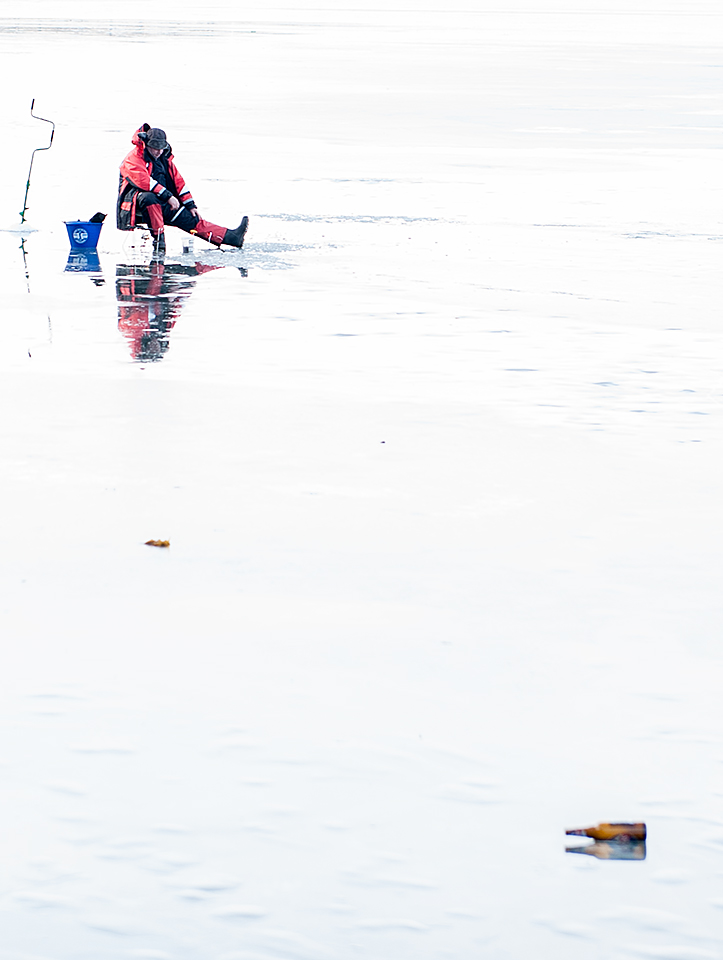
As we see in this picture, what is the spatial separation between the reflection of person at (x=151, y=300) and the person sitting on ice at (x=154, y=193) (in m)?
0.39

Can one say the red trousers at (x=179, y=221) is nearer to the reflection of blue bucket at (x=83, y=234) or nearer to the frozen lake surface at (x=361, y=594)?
the frozen lake surface at (x=361, y=594)

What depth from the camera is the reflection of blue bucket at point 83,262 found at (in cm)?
1450

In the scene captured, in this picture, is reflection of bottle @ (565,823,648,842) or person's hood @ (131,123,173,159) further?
person's hood @ (131,123,173,159)

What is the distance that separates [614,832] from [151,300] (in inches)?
364

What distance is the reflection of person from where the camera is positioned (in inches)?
448

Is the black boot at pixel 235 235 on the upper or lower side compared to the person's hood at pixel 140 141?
lower

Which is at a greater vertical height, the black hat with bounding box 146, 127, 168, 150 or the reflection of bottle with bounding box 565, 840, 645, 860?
the black hat with bounding box 146, 127, 168, 150

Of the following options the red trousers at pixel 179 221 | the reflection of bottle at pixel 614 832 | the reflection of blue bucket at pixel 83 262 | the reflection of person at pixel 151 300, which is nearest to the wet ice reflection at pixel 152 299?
the reflection of person at pixel 151 300

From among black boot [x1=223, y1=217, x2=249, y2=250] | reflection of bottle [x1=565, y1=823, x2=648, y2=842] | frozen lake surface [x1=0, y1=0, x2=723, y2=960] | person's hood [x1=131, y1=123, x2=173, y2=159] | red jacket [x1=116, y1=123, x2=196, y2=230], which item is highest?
person's hood [x1=131, y1=123, x2=173, y2=159]

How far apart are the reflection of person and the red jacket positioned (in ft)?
1.50

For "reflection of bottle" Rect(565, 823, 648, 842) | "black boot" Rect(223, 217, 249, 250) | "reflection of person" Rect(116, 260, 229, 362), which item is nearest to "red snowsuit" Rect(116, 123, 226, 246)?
"black boot" Rect(223, 217, 249, 250)

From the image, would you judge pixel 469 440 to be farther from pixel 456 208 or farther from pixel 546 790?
pixel 456 208

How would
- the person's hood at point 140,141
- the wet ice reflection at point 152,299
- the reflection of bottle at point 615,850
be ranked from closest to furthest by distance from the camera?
the reflection of bottle at point 615,850
the wet ice reflection at point 152,299
the person's hood at point 140,141

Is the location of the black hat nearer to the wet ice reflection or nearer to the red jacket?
the red jacket
